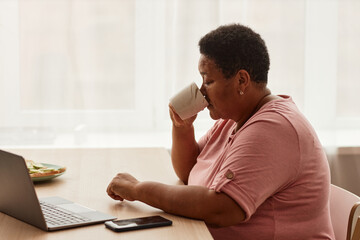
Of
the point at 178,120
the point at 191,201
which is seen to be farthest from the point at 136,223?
the point at 178,120

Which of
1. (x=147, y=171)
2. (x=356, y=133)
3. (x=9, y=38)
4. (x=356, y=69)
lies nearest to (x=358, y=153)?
(x=356, y=133)

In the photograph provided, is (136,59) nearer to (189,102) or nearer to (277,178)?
(189,102)

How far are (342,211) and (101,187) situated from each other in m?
0.70

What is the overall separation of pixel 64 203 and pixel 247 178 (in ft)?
1.59

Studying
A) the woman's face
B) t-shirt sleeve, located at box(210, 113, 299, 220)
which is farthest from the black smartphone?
the woman's face

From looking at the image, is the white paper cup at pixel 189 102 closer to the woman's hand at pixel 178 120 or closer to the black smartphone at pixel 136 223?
the woman's hand at pixel 178 120

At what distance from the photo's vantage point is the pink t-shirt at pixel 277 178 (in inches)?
50.9

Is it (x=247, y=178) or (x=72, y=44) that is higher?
(x=72, y=44)

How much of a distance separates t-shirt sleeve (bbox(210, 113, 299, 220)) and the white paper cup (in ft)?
0.81

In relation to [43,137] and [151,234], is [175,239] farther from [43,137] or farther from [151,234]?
[43,137]

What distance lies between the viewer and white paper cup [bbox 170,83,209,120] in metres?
1.58

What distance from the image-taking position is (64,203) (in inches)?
56.3

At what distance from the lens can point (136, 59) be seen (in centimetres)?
269

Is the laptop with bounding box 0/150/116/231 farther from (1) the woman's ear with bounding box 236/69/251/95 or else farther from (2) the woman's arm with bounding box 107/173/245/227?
(1) the woman's ear with bounding box 236/69/251/95
